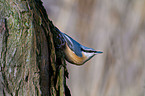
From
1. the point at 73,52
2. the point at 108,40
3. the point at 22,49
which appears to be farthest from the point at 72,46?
the point at 108,40

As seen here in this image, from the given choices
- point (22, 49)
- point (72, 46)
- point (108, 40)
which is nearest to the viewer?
point (22, 49)

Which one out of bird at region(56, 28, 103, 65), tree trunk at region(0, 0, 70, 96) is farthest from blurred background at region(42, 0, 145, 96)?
tree trunk at region(0, 0, 70, 96)

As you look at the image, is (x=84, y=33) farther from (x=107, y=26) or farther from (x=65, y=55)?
(x=65, y=55)

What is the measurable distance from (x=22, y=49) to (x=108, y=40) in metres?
1.17

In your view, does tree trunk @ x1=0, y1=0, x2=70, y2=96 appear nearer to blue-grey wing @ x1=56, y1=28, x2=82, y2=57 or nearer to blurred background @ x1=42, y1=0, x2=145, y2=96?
blue-grey wing @ x1=56, y1=28, x2=82, y2=57

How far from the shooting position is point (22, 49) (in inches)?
19.1

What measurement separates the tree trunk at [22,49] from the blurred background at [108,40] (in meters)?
1.10

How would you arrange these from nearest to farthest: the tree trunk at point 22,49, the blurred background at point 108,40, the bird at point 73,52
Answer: the tree trunk at point 22,49 < the bird at point 73,52 < the blurred background at point 108,40

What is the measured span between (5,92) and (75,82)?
1.26m

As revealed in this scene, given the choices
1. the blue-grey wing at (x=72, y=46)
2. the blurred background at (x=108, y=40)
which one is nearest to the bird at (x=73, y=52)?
the blue-grey wing at (x=72, y=46)

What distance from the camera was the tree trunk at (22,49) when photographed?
0.47m

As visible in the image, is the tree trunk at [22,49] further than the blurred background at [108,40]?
No

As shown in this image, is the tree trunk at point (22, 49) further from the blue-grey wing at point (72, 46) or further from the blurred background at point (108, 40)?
the blurred background at point (108, 40)

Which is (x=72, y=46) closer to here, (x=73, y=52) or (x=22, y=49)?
(x=73, y=52)
